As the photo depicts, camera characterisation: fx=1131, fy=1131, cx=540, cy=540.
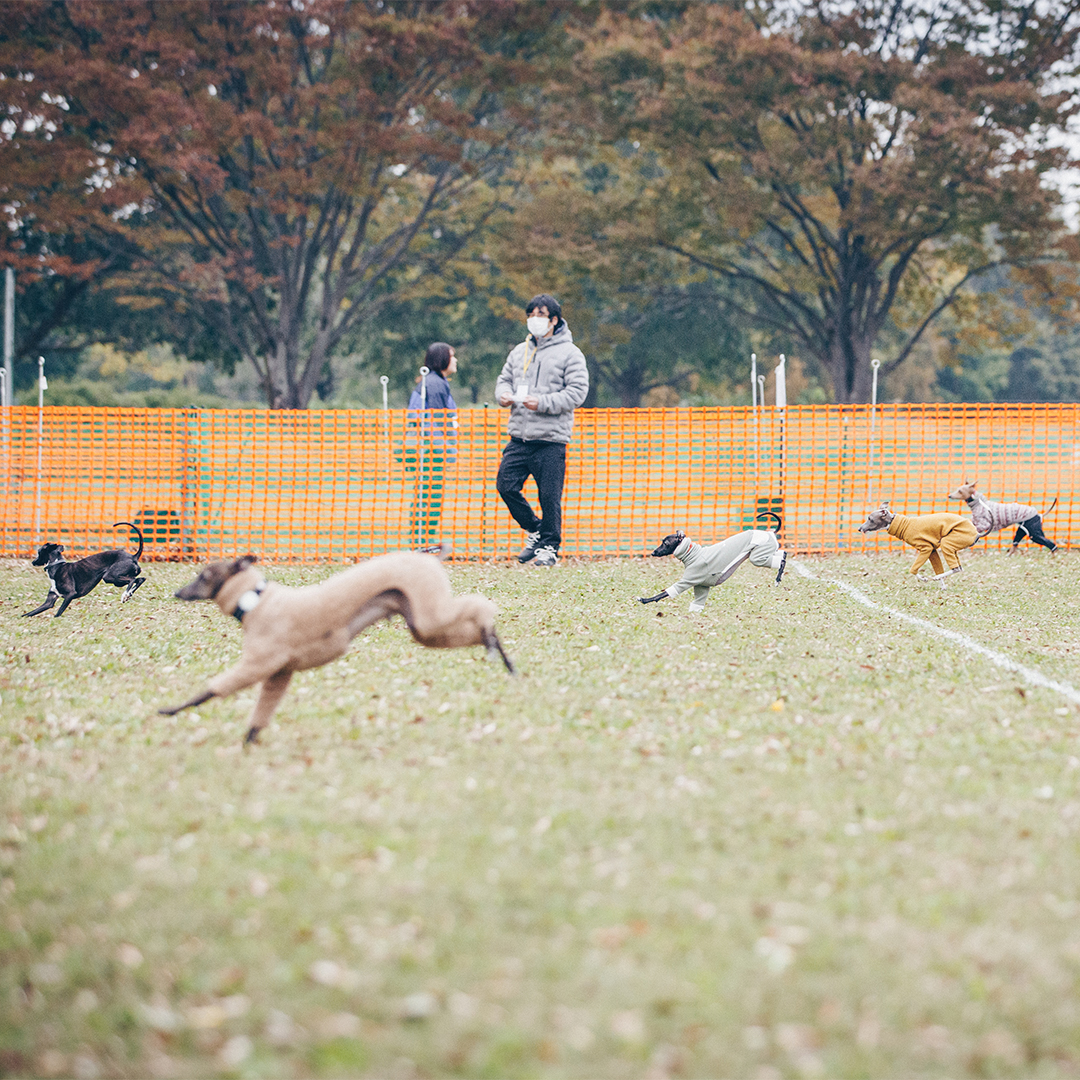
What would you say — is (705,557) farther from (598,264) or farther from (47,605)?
(598,264)

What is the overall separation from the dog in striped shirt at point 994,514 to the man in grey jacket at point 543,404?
331 centimetres

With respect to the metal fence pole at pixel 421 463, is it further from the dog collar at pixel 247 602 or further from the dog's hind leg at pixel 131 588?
the dog collar at pixel 247 602

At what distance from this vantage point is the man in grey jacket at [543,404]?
953cm

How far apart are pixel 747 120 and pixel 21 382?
2684 centimetres

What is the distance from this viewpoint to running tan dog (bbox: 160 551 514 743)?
439cm

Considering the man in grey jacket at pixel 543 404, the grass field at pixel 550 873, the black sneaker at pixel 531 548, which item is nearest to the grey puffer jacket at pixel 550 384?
the man in grey jacket at pixel 543 404

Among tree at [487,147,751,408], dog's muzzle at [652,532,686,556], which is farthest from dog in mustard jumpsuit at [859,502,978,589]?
tree at [487,147,751,408]

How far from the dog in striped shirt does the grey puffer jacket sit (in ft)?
10.8

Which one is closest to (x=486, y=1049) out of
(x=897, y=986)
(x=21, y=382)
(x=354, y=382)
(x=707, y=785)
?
(x=897, y=986)

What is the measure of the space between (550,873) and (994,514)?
7.82 meters

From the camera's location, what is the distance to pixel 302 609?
4402 mm

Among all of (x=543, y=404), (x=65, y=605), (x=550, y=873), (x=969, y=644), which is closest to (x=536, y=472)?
(x=543, y=404)

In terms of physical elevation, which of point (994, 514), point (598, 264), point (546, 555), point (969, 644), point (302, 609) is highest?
point (598, 264)

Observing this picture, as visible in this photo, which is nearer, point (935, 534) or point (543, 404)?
point (935, 534)
